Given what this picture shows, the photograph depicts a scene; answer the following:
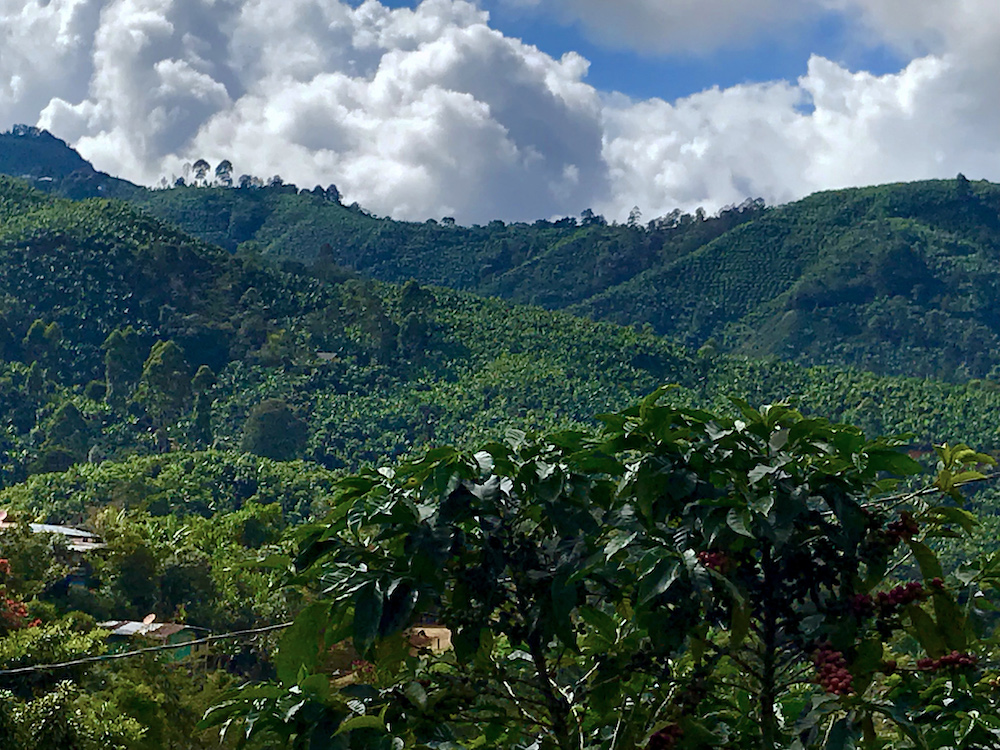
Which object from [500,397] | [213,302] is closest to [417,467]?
[500,397]

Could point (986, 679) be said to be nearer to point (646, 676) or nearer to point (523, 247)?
point (646, 676)

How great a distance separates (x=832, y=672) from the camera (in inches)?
86.0

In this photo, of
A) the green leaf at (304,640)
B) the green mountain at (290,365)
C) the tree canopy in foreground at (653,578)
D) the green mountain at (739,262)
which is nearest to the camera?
the tree canopy in foreground at (653,578)

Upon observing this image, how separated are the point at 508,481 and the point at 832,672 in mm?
738

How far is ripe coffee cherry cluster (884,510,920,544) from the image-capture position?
7.51 ft

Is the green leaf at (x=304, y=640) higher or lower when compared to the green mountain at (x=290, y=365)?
lower

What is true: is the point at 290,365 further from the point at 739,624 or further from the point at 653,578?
the point at 653,578

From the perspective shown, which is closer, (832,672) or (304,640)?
(832,672)

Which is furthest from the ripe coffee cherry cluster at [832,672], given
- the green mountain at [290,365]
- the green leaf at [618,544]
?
the green mountain at [290,365]

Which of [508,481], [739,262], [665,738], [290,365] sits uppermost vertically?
[739,262]

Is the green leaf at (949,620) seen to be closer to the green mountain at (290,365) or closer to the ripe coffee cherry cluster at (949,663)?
the ripe coffee cherry cluster at (949,663)

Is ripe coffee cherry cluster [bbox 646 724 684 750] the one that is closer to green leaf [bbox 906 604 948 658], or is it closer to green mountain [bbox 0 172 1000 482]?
green leaf [bbox 906 604 948 658]

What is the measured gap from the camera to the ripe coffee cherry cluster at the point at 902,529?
229 centimetres

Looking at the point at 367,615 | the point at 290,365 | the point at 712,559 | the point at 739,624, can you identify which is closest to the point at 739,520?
the point at 712,559
